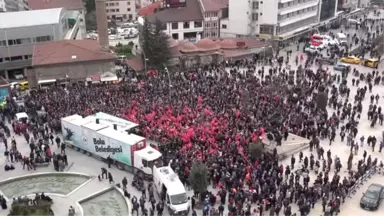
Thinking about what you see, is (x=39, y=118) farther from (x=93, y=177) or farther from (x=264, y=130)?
(x=264, y=130)

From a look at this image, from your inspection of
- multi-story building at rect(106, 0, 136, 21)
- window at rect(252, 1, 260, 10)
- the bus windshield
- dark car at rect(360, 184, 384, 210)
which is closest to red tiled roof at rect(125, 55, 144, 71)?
window at rect(252, 1, 260, 10)

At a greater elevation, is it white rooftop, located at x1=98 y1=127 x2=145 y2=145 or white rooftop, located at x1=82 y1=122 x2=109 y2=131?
white rooftop, located at x1=82 y1=122 x2=109 y2=131

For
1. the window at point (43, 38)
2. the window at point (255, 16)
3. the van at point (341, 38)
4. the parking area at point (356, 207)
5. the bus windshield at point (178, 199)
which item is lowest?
the parking area at point (356, 207)

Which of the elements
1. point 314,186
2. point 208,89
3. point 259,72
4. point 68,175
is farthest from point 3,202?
point 259,72

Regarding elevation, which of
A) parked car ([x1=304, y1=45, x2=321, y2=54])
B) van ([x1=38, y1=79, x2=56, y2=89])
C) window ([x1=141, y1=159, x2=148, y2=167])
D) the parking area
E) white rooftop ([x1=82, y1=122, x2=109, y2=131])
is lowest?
the parking area

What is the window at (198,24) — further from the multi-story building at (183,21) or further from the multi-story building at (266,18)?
the multi-story building at (266,18)

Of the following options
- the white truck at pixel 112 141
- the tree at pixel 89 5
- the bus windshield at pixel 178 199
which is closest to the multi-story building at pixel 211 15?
the tree at pixel 89 5

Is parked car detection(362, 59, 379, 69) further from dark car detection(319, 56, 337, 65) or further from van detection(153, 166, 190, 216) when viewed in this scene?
van detection(153, 166, 190, 216)
